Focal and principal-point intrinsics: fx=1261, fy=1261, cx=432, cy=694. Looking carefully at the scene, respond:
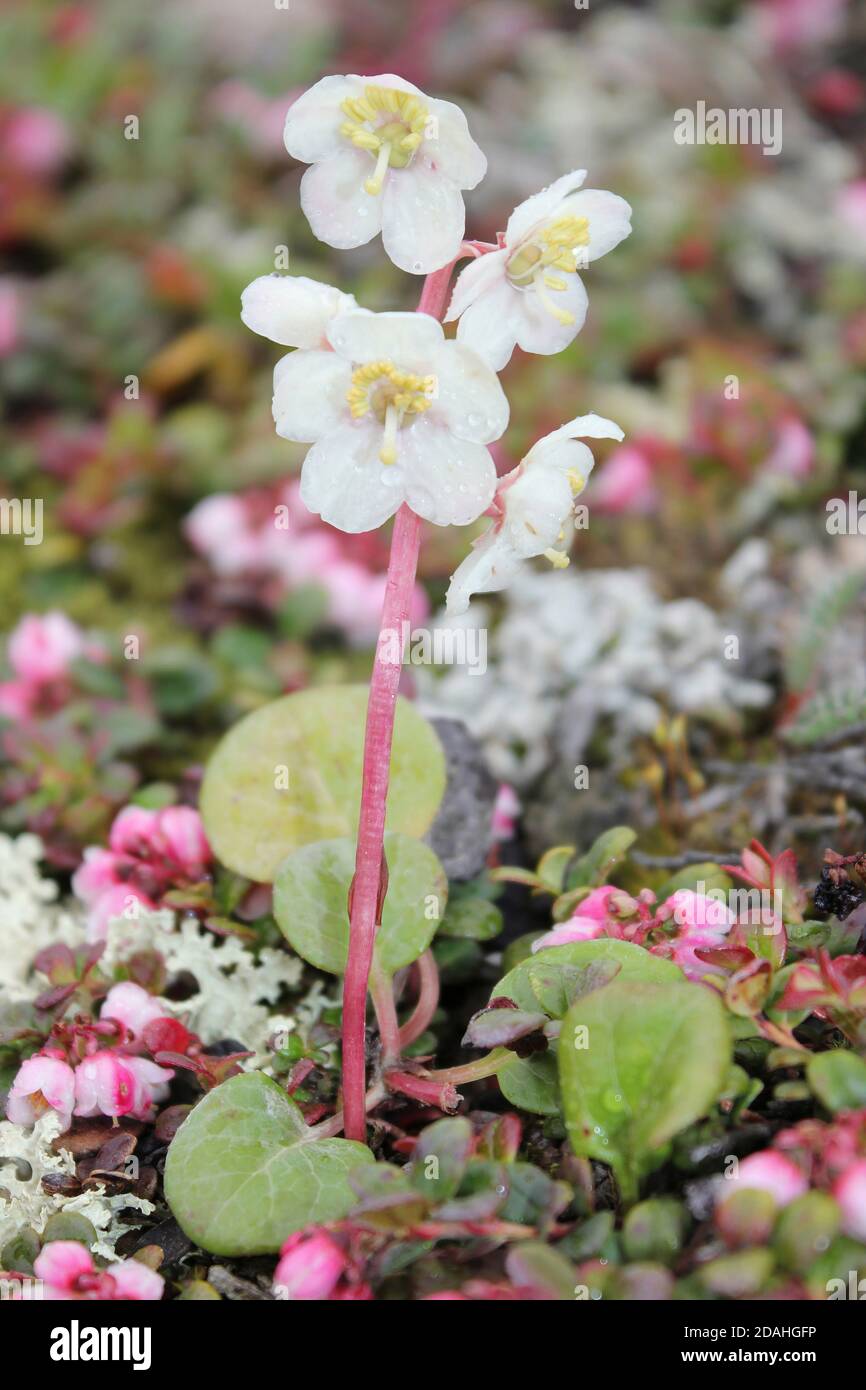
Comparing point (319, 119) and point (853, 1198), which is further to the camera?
point (319, 119)

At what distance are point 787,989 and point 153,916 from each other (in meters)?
0.66

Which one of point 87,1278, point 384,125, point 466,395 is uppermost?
point 384,125

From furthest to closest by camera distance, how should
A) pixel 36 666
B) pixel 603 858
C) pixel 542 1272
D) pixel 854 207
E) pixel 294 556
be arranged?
1. pixel 854 207
2. pixel 294 556
3. pixel 36 666
4. pixel 603 858
5. pixel 542 1272

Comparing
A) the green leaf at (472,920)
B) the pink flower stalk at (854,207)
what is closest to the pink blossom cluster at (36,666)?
the green leaf at (472,920)

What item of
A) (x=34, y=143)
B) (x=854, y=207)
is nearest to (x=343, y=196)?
(x=854, y=207)

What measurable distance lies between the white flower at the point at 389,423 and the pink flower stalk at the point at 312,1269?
1.70 ft

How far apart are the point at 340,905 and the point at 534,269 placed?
571 mm

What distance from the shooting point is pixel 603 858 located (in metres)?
1.26

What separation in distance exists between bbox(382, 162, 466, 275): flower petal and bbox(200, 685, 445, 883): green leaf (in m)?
0.52

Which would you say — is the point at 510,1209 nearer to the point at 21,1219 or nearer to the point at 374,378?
the point at 21,1219

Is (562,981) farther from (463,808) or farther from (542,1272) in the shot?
(463,808)

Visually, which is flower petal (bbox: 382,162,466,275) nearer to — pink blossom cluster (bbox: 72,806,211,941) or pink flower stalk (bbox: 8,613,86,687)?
pink blossom cluster (bbox: 72,806,211,941)

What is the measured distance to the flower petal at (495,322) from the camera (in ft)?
3.05

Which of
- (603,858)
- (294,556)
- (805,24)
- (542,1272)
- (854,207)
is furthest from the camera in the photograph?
(805,24)
